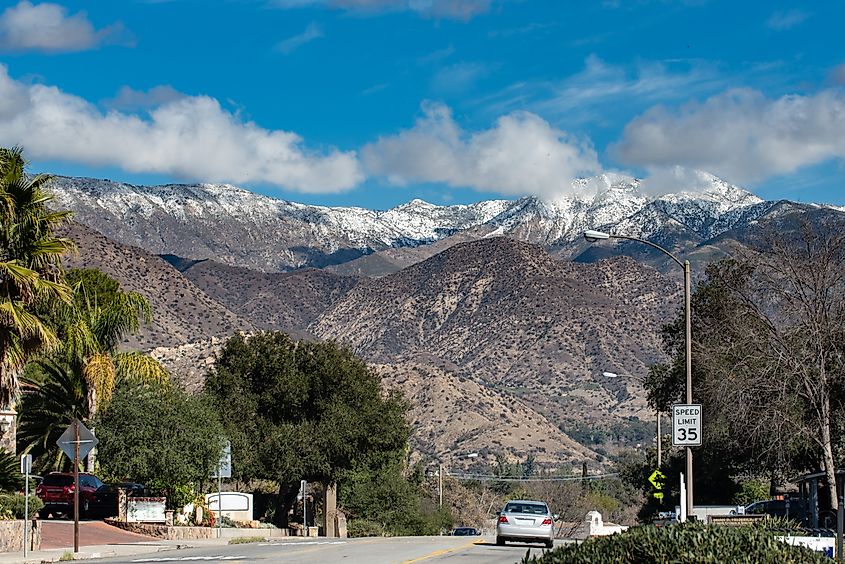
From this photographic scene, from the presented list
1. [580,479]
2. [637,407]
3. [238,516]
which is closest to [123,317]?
[238,516]

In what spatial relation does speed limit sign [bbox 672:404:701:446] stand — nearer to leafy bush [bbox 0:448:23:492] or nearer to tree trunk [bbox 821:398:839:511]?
tree trunk [bbox 821:398:839:511]

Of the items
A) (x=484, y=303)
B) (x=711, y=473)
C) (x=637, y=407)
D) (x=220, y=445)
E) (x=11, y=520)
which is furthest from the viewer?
(x=484, y=303)

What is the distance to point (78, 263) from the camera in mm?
140000

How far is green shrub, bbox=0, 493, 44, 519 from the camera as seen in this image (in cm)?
3055

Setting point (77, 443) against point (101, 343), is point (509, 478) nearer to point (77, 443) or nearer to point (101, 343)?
point (101, 343)

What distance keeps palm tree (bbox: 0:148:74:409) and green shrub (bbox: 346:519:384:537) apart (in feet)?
118

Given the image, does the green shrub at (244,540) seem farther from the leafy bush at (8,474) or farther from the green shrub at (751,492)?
the green shrub at (751,492)

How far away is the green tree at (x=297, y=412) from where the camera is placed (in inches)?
2293

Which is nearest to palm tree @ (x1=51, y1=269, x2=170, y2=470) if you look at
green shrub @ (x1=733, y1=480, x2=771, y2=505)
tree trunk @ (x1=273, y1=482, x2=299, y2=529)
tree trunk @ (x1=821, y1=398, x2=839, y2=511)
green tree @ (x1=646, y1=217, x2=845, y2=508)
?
tree trunk @ (x1=273, y1=482, x2=299, y2=529)

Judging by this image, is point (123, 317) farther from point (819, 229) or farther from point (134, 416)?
point (819, 229)

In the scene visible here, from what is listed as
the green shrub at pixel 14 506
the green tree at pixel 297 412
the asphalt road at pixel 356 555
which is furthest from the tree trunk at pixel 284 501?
the green shrub at pixel 14 506

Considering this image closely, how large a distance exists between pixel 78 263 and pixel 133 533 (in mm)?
106528

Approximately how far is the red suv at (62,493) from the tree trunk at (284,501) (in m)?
19.9

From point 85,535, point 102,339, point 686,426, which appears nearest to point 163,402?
point 102,339
